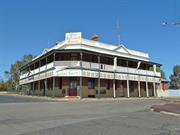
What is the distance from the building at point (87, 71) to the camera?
32.3 m

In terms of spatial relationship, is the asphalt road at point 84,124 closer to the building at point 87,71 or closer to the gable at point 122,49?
the building at point 87,71

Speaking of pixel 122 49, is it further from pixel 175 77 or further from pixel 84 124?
pixel 175 77

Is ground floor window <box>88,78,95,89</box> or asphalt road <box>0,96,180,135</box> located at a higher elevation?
ground floor window <box>88,78,95,89</box>

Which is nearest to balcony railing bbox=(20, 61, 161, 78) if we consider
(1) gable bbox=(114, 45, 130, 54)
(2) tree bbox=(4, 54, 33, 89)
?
(1) gable bbox=(114, 45, 130, 54)

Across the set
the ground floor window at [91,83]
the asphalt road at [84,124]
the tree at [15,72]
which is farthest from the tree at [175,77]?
the asphalt road at [84,124]

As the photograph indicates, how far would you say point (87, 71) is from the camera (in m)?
32.4

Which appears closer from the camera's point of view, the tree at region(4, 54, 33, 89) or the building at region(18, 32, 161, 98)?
the building at region(18, 32, 161, 98)

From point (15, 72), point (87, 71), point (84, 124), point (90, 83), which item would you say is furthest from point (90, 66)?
point (15, 72)

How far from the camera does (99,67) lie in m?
34.6

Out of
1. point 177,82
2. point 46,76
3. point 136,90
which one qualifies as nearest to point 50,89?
point 46,76

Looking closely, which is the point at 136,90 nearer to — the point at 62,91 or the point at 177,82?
the point at 62,91

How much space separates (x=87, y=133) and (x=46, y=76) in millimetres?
26989

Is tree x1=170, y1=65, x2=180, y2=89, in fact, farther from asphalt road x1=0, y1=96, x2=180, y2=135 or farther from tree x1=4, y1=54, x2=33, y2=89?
asphalt road x1=0, y1=96, x2=180, y2=135

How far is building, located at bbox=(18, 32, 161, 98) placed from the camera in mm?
32344
